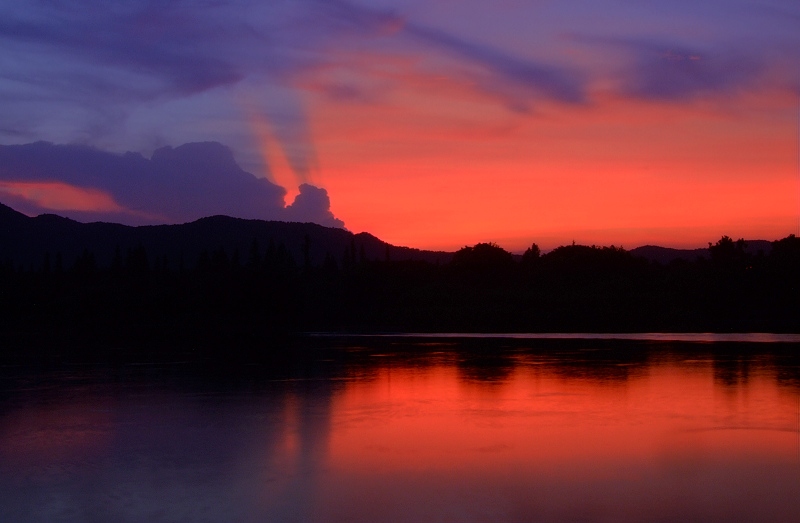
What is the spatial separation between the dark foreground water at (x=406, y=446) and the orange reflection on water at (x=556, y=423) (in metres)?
0.05

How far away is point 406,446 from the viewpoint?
39.4ft

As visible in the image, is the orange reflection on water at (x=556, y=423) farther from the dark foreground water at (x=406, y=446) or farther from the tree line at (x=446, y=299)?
the tree line at (x=446, y=299)

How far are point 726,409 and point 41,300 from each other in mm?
82995

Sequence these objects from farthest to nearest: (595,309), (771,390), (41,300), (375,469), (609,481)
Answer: (41,300) < (595,309) < (771,390) < (375,469) < (609,481)

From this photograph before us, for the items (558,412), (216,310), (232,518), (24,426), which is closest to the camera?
(232,518)

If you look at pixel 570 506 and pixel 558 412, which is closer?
pixel 570 506

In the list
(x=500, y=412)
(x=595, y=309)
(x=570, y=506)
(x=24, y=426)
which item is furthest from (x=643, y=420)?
(x=595, y=309)

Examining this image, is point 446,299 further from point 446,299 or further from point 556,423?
point 556,423

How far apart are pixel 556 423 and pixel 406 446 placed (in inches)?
127

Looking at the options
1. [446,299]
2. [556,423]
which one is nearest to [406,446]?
[556,423]

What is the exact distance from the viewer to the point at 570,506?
28.6 feet

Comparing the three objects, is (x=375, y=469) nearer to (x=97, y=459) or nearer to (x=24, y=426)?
(x=97, y=459)

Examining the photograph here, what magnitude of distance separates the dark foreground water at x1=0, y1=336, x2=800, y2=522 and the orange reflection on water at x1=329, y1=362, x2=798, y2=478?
49mm

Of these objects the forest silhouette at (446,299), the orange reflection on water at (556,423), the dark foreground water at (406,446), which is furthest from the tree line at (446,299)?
the orange reflection on water at (556,423)
